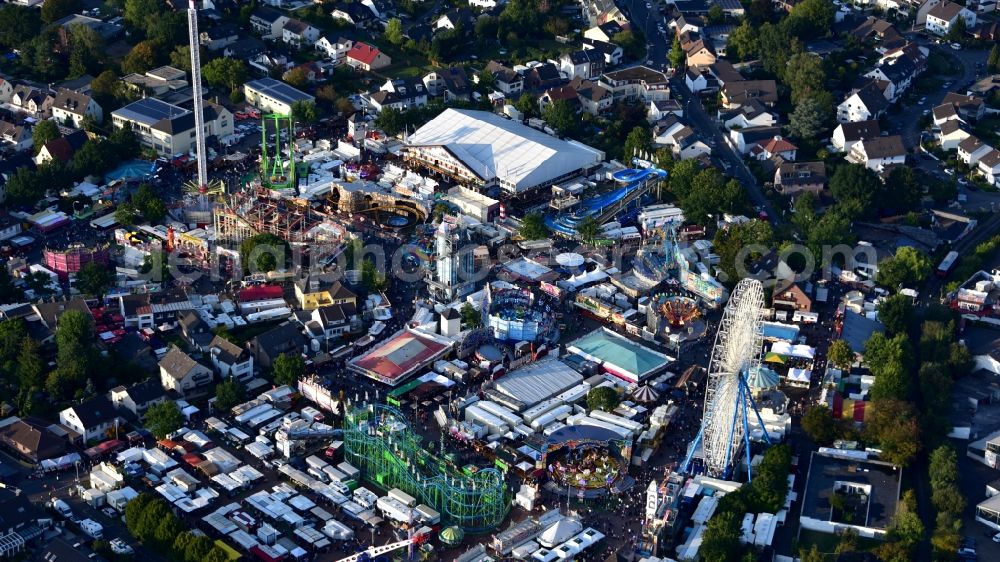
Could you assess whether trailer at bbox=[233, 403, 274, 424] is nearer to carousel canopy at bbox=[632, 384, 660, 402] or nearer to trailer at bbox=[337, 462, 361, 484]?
trailer at bbox=[337, 462, 361, 484]

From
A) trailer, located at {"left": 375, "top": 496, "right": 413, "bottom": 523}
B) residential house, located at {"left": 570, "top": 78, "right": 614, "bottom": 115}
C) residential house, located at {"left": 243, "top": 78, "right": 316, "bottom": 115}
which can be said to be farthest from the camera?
residential house, located at {"left": 570, "top": 78, "right": 614, "bottom": 115}

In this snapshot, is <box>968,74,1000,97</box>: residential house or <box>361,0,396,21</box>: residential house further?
<box>361,0,396,21</box>: residential house

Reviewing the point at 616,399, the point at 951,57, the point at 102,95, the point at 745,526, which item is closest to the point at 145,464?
the point at 616,399

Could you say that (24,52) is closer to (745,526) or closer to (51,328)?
(51,328)

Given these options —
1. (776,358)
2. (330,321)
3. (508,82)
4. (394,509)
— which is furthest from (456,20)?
(394,509)

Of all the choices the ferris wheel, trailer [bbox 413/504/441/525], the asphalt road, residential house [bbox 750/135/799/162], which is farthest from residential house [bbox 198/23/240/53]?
the ferris wheel

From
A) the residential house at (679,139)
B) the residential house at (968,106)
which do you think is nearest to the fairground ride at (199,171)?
the residential house at (679,139)
